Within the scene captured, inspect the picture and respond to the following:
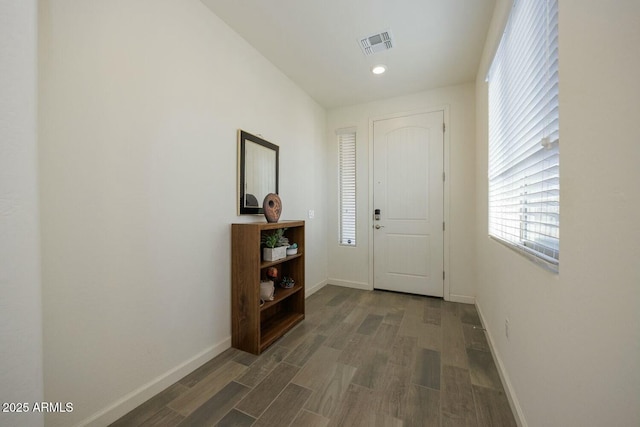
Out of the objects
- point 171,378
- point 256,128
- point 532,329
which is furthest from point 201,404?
point 256,128

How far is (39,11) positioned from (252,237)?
1.53m

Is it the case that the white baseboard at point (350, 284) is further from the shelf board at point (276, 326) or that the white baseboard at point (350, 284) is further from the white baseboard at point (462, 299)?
the shelf board at point (276, 326)

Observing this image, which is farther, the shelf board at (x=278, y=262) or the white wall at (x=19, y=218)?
the shelf board at (x=278, y=262)

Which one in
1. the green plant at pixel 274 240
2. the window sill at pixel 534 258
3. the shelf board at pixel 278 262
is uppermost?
the window sill at pixel 534 258

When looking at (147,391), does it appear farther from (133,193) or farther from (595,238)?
(595,238)

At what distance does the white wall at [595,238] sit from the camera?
547 mm

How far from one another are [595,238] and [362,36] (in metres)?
2.24

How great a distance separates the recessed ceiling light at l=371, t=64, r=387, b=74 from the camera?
2.56 m

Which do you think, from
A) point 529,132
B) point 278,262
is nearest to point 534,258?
point 529,132

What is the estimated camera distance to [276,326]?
7.23 ft

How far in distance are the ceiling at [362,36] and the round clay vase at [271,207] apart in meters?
1.44

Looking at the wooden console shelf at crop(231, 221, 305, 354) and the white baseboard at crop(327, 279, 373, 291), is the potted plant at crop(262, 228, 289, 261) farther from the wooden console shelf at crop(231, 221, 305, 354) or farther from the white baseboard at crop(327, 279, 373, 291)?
the white baseboard at crop(327, 279, 373, 291)

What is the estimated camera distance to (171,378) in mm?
1535

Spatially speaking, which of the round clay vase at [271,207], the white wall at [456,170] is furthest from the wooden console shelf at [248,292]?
the white wall at [456,170]
